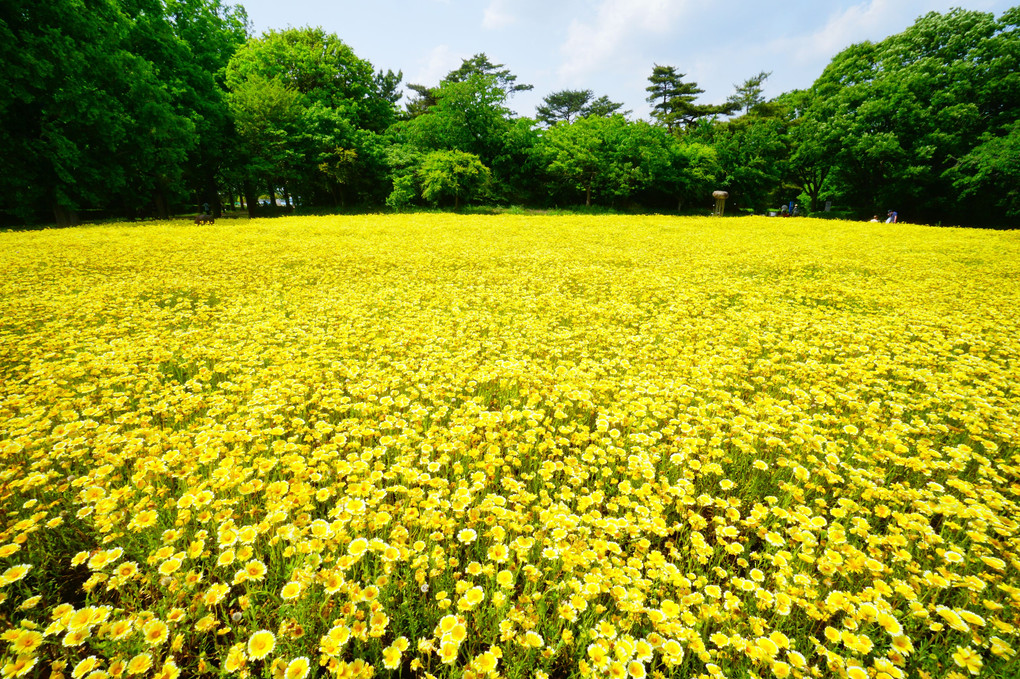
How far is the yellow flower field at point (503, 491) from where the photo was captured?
1916 millimetres

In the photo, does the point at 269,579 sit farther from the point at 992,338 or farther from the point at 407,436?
the point at 992,338

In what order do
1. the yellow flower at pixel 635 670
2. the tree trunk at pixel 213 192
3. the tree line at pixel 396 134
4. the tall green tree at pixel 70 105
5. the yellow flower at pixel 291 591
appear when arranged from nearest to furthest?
the yellow flower at pixel 635 670 < the yellow flower at pixel 291 591 < the tall green tree at pixel 70 105 < the tree line at pixel 396 134 < the tree trunk at pixel 213 192

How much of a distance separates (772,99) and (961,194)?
28.9m

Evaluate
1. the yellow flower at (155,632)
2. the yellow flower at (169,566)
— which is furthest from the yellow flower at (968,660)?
the yellow flower at (169,566)

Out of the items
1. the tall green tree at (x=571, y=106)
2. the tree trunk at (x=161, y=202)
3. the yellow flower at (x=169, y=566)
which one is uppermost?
the tall green tree at (x=571, y=106)

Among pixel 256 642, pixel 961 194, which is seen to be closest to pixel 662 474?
pixel 256 642

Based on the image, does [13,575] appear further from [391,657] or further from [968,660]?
[968,660]

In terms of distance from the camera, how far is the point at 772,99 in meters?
49.8

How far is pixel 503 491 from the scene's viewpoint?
2.98 metres

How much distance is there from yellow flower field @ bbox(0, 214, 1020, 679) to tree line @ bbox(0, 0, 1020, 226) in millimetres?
20649

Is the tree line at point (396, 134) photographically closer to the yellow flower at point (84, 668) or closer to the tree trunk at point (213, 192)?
the tree trunk at point (213, 192)

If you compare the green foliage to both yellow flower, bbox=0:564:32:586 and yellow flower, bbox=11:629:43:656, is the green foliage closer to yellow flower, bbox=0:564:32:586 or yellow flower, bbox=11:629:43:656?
yellow flower, bbox=0:564:32:586

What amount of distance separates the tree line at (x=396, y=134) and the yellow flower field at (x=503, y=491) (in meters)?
20.6

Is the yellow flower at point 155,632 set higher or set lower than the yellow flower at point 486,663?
higher
